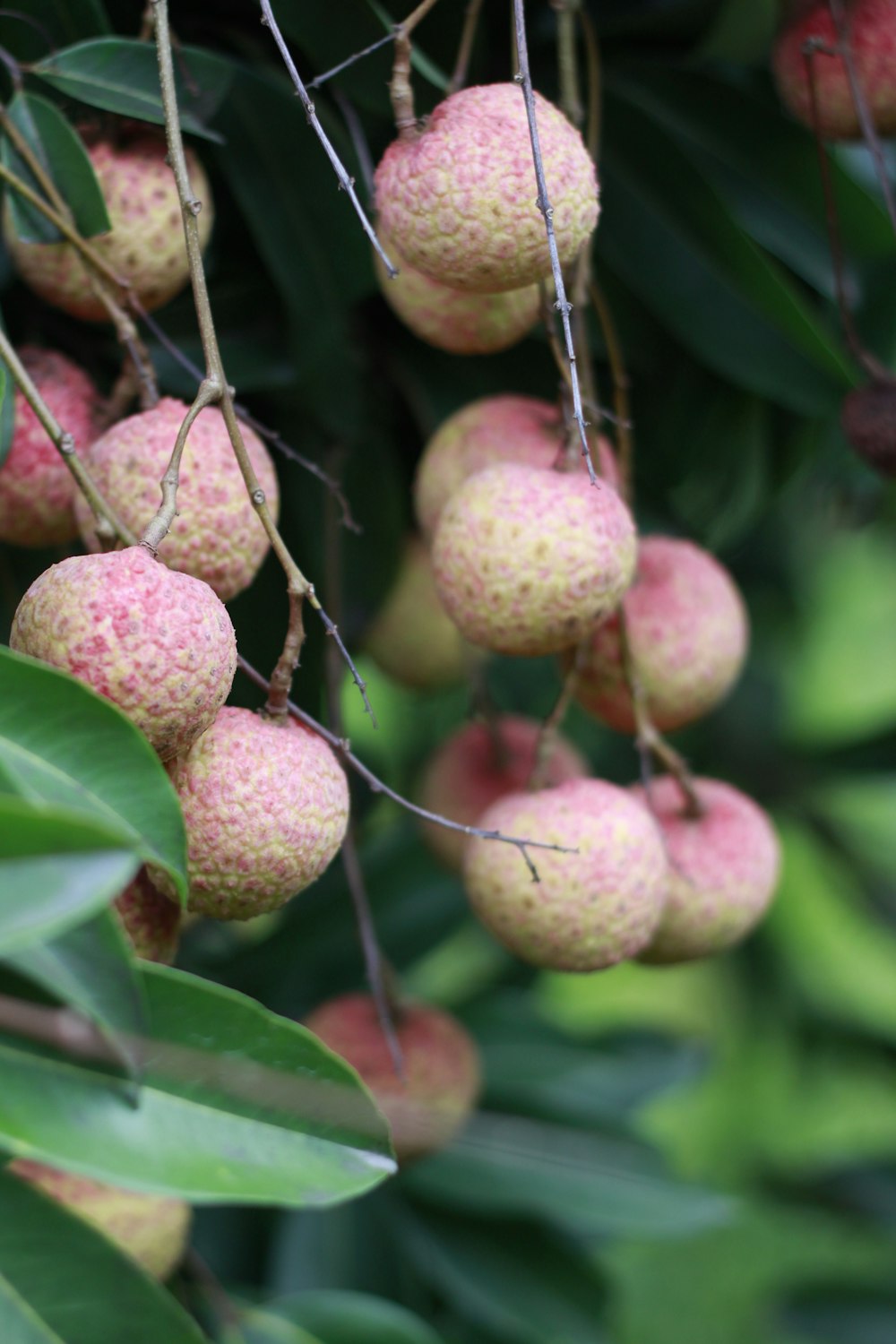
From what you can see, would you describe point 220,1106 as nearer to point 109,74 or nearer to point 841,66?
point 109,74

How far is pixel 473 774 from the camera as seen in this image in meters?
0.82

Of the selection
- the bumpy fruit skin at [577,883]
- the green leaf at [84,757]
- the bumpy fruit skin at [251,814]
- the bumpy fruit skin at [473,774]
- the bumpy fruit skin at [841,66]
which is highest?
the bumpy fruit skin at [841,66]

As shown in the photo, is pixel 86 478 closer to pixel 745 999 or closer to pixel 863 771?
pixel 863 771

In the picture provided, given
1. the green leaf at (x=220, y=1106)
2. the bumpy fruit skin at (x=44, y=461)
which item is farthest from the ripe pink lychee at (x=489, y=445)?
the green leaf at (x=220, y=1106)

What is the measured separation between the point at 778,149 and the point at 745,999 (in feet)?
4.07

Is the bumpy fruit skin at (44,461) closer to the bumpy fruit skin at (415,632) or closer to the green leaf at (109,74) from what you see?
the green leaf at (109,74)

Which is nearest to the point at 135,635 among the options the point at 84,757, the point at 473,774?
the point at 84,757

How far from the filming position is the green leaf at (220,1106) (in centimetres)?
42

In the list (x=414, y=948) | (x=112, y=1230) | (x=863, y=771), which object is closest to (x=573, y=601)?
(x=112, y=1230)

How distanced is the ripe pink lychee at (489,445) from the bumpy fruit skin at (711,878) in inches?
6.6

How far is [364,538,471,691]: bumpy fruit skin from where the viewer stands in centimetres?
89

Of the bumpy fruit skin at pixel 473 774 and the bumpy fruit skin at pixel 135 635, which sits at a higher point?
the bumpy fruit skin at pixel 135 635

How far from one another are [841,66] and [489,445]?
0.93ft

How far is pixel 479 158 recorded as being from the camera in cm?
49
